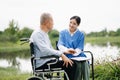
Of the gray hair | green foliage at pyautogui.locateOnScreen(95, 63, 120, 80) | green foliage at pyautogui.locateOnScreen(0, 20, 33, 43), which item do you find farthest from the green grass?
green foliage at pyautogui.locateOnScreen(0, 20, 33, 43)

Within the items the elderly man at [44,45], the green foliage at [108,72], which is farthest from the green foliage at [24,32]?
the elderly man at [44,45]

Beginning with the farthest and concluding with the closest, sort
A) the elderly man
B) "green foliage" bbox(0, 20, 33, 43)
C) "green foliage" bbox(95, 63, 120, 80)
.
→ "green foliage" bbox(0, 20, 33, 43)
"green foliage" bbox(95, 63, 120, 80)
the elderly man

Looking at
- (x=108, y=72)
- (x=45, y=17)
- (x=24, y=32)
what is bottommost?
(x=108, y=72)

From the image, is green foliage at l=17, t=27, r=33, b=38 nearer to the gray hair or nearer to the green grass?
the green grass

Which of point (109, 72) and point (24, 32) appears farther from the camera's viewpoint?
point (24, 32)

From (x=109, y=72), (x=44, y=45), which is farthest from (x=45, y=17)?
(x=109, y=72)

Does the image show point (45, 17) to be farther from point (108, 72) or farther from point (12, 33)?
point (12, 33)

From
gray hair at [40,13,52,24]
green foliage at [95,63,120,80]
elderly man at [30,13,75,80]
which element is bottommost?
green foliage at [95,63,120,80]

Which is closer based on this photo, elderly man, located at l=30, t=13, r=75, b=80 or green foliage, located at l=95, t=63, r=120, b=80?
elderly man, located at l=30, t=13, r=75, b=80

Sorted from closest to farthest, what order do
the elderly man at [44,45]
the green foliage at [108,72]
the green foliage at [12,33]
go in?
the elderly man at [44,45] < the green foliage at [108,72] < the green foliage at [12,33]

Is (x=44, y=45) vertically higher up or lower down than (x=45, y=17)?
lower down

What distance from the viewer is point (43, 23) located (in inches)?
210

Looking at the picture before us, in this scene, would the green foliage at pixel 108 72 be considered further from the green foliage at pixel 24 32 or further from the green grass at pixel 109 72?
the green foliage at pixel 24 32

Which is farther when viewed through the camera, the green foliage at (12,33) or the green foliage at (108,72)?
the green foliage at (12,33)
